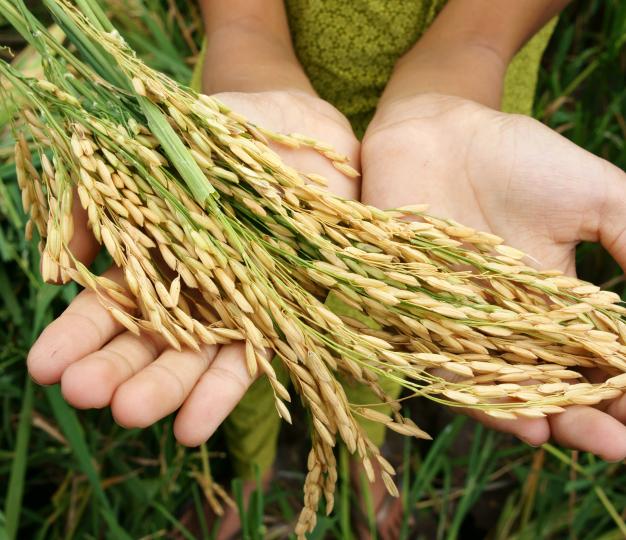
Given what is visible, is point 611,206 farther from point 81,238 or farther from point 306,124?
point 81,238

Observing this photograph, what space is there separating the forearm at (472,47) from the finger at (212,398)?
0.70m

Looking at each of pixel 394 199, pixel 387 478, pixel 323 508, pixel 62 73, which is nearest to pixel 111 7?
pixel 62 73

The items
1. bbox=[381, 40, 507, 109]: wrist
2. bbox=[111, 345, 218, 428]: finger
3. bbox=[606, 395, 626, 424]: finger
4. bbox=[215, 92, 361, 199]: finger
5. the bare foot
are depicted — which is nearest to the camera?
bbox=[111, 345, 218, 428]: finger

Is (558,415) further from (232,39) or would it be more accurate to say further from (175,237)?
(232,39)

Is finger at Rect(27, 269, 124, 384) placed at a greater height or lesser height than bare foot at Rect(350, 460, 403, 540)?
greater

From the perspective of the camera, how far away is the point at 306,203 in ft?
3.16

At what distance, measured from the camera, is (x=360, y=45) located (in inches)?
54.7

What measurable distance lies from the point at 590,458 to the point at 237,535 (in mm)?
998

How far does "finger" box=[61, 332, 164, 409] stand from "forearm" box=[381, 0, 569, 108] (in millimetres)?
757

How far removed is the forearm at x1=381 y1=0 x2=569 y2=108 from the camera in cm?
136

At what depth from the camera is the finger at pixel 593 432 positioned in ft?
3.03

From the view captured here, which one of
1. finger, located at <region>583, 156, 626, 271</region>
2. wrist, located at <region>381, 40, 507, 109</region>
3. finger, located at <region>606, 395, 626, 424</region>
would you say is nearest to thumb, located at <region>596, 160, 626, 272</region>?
finger, located at <region>583, 156, 626, 271</region>

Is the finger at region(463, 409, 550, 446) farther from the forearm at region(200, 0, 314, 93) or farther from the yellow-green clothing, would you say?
the forearm at region(200, 0, 314, 93)

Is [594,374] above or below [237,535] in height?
above
